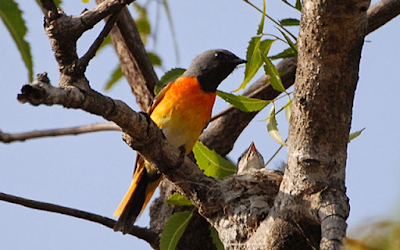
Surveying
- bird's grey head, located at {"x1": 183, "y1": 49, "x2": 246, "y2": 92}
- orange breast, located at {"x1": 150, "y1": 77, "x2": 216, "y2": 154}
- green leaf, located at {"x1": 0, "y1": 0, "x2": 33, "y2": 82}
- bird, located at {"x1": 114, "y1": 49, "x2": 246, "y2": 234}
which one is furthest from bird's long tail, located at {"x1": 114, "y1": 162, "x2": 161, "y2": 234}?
green leaf, located at {"x1": 0, "y1": 0, "x2": 33, "y2": 82}

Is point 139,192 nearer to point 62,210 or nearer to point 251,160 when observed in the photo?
point 251,160

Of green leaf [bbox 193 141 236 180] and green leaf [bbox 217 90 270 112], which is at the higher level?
green leaf [bbox 217 90 270 112]

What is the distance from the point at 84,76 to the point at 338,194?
63.3 inches

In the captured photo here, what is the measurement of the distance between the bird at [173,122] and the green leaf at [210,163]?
15 cm

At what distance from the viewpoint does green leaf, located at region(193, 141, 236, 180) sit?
4938 mm

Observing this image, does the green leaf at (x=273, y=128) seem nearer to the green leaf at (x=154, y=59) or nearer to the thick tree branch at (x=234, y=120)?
the thick tree branch at (x=234, y=120)

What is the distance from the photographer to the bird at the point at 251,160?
5.92 metres

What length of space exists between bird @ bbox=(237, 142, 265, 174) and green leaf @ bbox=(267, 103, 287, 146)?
154 centimetres

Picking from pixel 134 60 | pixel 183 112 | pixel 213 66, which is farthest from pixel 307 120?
pixel 134 60

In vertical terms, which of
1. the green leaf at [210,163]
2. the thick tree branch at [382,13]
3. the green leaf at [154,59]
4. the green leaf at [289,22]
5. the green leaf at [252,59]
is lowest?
the green leaf at [210,163]

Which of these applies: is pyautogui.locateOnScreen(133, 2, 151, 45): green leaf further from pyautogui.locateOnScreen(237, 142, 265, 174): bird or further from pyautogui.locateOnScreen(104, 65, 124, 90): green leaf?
pyautogui.locateOnScreen(237, 142, 265, 174): bird

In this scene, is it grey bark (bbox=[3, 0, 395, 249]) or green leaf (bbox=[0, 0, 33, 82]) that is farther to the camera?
green leaf (bbox=[0, 0, 33, 82])

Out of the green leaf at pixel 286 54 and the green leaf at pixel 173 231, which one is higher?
the green leaf at pixel 286 54

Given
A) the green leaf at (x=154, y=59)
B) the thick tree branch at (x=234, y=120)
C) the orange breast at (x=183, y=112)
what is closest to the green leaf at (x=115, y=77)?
the green leaf at (x=154, y=59)
